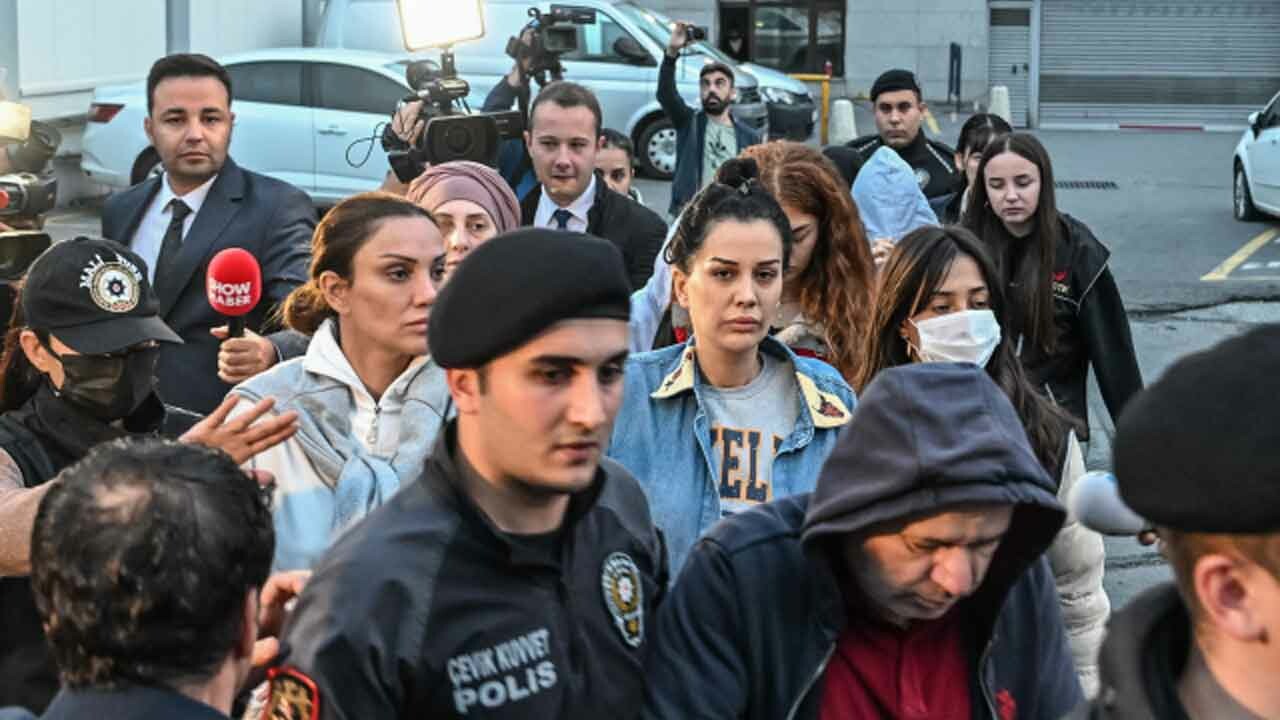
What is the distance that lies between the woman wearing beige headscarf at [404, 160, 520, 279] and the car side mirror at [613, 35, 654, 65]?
50.9 feet

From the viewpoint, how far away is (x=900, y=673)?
309 cm

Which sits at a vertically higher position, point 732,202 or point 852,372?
point 732,202

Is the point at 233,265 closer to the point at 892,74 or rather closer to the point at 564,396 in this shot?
the point at 564,396

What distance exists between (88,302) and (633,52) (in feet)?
56.9

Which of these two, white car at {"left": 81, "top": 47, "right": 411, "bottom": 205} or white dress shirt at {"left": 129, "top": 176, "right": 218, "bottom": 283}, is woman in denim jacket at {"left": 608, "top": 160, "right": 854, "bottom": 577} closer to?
white dress shirt at {"left": 129, "top": 176, "right": 218, "bottom": 283}

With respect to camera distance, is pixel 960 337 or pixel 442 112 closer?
pixel 960 337

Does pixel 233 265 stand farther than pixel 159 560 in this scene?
Yes

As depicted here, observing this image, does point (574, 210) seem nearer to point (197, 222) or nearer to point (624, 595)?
point (197, 222)

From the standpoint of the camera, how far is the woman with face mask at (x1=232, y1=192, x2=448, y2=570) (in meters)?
4.10

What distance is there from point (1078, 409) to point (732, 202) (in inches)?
115

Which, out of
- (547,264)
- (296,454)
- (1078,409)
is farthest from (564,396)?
(1078,409)

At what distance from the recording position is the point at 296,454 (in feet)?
13.6

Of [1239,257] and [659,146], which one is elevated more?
[659,146]

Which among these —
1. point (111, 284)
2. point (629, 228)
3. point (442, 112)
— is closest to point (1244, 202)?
point (629, 228)
